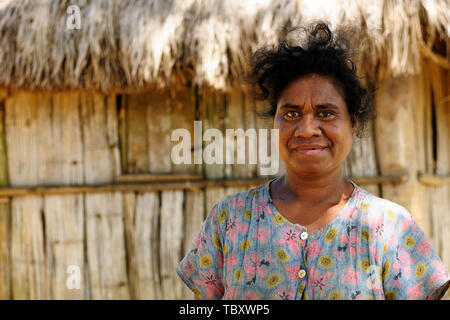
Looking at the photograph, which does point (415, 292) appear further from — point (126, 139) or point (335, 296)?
point (126, 139)

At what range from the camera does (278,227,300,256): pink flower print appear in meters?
1.72

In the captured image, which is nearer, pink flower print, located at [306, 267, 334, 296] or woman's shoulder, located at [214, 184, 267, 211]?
pink flower print, located at [306, 267, 334, 296]

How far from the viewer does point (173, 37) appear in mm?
3752

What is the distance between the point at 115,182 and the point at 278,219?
245cm

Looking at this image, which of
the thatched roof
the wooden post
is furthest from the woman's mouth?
the wooden post

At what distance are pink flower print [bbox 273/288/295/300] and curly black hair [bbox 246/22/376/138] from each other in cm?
67

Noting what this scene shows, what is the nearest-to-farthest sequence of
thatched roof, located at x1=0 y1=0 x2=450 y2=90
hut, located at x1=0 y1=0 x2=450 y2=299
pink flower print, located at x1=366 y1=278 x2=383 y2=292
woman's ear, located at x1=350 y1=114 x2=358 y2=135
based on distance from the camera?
pink flower print, located at x1=366 y1=278 x2=383 y2=292
woman's ear, located at x1=350 y1=114 x2=358 y2=135
thatched roof, located at x1=0 y1=0 x2=450 y2=90
hut, located at x1=0 y1=0 x2=450 y2=299

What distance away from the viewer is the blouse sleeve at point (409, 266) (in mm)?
1635

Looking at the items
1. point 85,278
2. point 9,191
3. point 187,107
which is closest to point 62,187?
point 9,191

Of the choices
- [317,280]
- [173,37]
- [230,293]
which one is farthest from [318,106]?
[173,37]

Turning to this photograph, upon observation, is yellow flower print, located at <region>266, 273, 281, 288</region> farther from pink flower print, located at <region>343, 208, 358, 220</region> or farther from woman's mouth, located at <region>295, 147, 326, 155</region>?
woman's mouth, located at <region>295, 147, 326, 155</region>

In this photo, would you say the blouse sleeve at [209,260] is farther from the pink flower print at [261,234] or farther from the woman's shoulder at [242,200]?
the pink flower print at [261,234]
